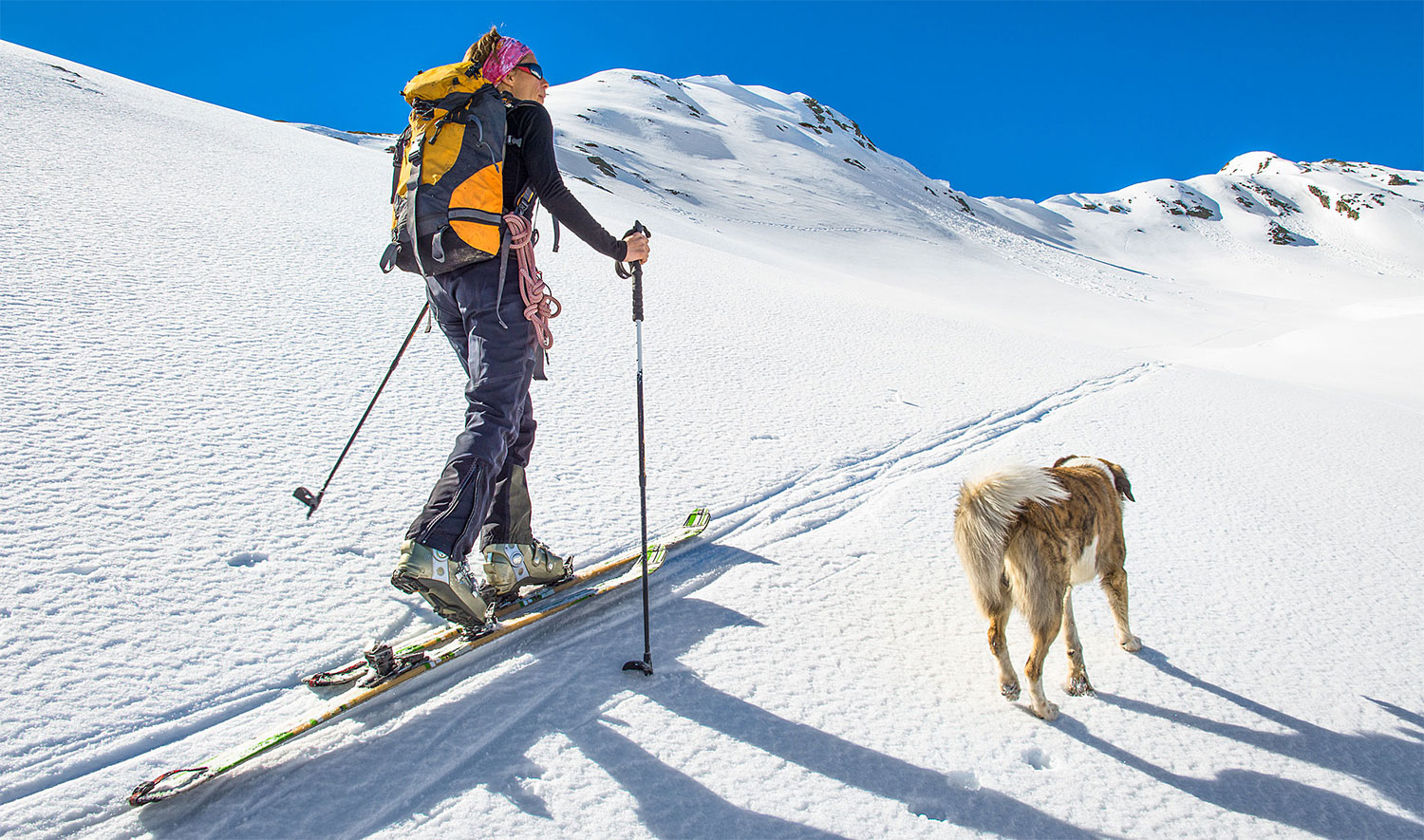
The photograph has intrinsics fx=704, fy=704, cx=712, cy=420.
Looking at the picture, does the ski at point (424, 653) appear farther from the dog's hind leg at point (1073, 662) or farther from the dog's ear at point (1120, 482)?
the dog's ear at point (1120, 482)

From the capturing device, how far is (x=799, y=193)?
37.7 m

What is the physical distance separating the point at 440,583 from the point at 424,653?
9.5 inches

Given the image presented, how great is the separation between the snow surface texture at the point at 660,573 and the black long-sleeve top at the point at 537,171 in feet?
4.61

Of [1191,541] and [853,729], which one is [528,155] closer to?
[853,729]

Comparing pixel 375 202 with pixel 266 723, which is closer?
pixel 266 723

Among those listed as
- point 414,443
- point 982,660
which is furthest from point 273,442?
point 982,660

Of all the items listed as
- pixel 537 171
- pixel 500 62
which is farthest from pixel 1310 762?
pixel 500 62

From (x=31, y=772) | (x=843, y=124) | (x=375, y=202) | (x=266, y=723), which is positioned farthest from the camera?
(x=843, y=124)

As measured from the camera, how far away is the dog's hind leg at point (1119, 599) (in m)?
2.63

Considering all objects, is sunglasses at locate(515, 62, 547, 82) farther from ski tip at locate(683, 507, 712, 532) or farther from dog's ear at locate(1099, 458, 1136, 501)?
dog's ear at locate(1099, 458, 1136, 501)

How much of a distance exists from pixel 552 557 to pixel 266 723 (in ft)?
3.51

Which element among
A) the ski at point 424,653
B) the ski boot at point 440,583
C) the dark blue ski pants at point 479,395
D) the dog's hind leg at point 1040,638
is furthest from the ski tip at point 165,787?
the dog's hind leg at point 1040,638

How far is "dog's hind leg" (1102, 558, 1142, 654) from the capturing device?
2.63 m

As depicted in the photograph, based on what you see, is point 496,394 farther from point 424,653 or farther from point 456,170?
point 424,653
